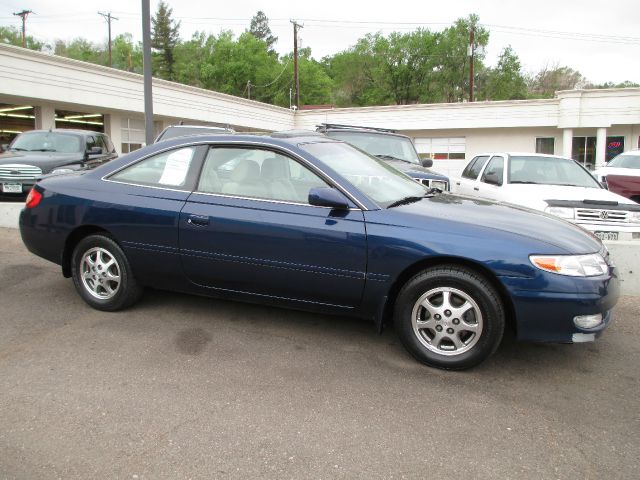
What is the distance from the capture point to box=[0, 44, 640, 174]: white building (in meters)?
18.7

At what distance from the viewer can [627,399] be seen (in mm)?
3426

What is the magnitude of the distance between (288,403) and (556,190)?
5566 millimetres

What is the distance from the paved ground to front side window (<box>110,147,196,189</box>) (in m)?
1.17

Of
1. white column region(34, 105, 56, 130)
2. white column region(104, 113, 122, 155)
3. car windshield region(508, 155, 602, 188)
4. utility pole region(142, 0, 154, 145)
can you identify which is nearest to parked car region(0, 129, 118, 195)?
utility pole region(142, 0, 154, 145)

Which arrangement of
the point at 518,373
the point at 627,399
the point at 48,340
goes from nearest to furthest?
the point at 627,399 < the point at 518,373 < the point at 48,340

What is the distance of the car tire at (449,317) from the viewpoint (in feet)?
11.7

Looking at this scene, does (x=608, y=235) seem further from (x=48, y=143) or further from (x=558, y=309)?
(x=48, y=143)

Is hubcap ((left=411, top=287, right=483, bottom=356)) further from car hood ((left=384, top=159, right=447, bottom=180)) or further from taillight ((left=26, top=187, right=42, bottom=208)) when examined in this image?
car hood ((left=384, top=159, right=447, bottom=180))

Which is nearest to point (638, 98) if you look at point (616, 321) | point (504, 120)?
point (504, 120)

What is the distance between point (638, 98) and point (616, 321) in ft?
Answer: 91.1

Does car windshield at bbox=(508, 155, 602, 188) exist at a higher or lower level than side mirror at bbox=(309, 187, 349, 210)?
higher

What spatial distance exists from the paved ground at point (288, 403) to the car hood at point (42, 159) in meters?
5.90

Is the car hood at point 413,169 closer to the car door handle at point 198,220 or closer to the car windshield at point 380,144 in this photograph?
the car windshield at point 380,144

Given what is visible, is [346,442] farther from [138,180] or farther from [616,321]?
[616,321]
